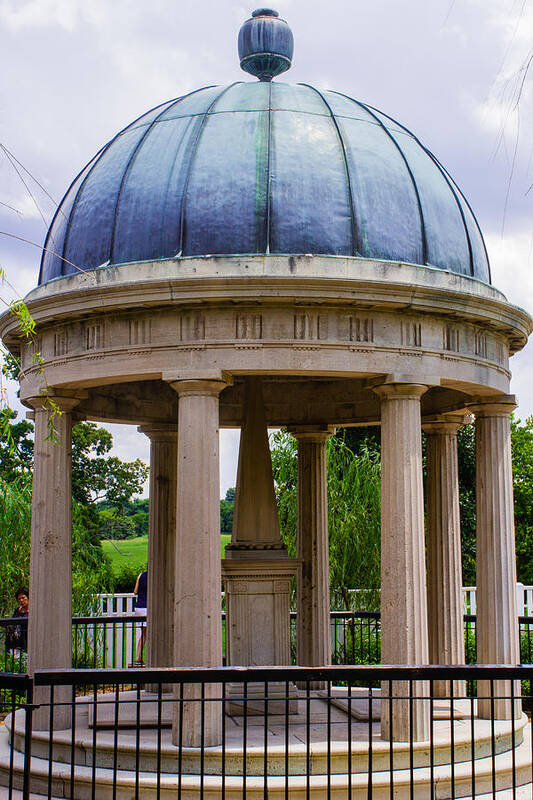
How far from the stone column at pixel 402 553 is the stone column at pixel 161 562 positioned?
4.87 metres

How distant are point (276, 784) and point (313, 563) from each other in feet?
20.4

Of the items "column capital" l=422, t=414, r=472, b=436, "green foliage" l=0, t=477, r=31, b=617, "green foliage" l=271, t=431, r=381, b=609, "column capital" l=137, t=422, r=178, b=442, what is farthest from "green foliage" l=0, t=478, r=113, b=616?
"column capital" l=422, t=414, r=472, b=436

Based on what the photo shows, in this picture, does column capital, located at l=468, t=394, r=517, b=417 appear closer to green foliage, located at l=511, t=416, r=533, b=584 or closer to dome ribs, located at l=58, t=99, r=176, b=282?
dome ribs, located at l=58, t=99, r=176, b=282

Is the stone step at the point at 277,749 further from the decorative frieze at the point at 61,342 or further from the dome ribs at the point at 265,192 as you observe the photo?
the dome ribs at the point at 265,192

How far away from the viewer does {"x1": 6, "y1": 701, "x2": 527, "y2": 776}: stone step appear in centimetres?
1111

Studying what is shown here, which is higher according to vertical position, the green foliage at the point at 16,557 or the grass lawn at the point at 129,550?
the green foliage at the point at 16,557

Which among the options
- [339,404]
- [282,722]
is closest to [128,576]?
[339,404]

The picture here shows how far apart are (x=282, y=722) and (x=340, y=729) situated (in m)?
1.02

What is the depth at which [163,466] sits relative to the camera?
16.5 m

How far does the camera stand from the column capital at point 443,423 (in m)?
15.8

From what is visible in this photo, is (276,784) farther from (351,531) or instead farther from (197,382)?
(351,531)

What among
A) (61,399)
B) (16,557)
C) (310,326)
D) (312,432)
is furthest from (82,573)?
(310,326)

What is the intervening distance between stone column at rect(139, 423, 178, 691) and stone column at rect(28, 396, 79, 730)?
8.45ft

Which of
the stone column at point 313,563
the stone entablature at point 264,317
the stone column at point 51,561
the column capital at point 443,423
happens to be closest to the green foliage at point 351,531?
the stone column at point 313,563
